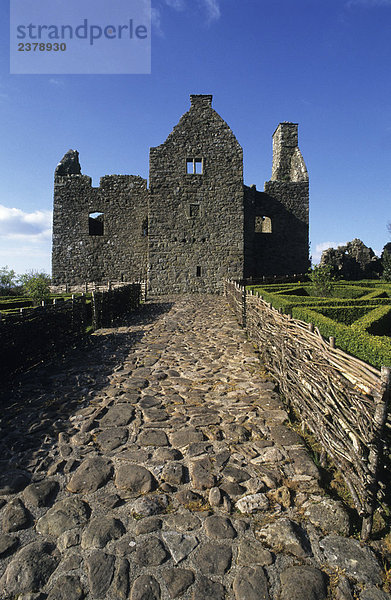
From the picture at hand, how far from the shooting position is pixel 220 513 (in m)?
2.97

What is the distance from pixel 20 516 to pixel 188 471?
148 centimetres

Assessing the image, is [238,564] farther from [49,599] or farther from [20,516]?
[20,516]

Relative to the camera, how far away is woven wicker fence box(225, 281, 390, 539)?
8.80ft


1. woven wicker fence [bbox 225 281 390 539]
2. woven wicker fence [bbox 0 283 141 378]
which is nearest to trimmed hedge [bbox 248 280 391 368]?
woven wicker fence [bbox 225 281 390 539]

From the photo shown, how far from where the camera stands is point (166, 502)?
3.11m

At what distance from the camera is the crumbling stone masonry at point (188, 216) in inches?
883

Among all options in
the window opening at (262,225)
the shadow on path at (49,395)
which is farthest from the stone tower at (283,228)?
the shadow on path at (49,395)

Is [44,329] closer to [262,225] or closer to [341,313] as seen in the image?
[341,313]

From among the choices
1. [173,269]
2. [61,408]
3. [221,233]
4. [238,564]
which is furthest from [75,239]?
[238,564]

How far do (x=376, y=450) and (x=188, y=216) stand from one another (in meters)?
20.9

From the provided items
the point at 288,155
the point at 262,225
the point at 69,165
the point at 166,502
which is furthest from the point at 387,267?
the point at 166,502

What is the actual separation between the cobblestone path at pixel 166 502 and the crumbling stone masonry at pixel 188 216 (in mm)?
17086

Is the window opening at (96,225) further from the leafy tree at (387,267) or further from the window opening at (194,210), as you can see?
the leafy tree at (387,267)

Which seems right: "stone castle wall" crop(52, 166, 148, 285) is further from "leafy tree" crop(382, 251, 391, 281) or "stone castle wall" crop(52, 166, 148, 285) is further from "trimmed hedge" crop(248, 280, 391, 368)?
"leafy tree" crop(382, 251, 391, 281)
